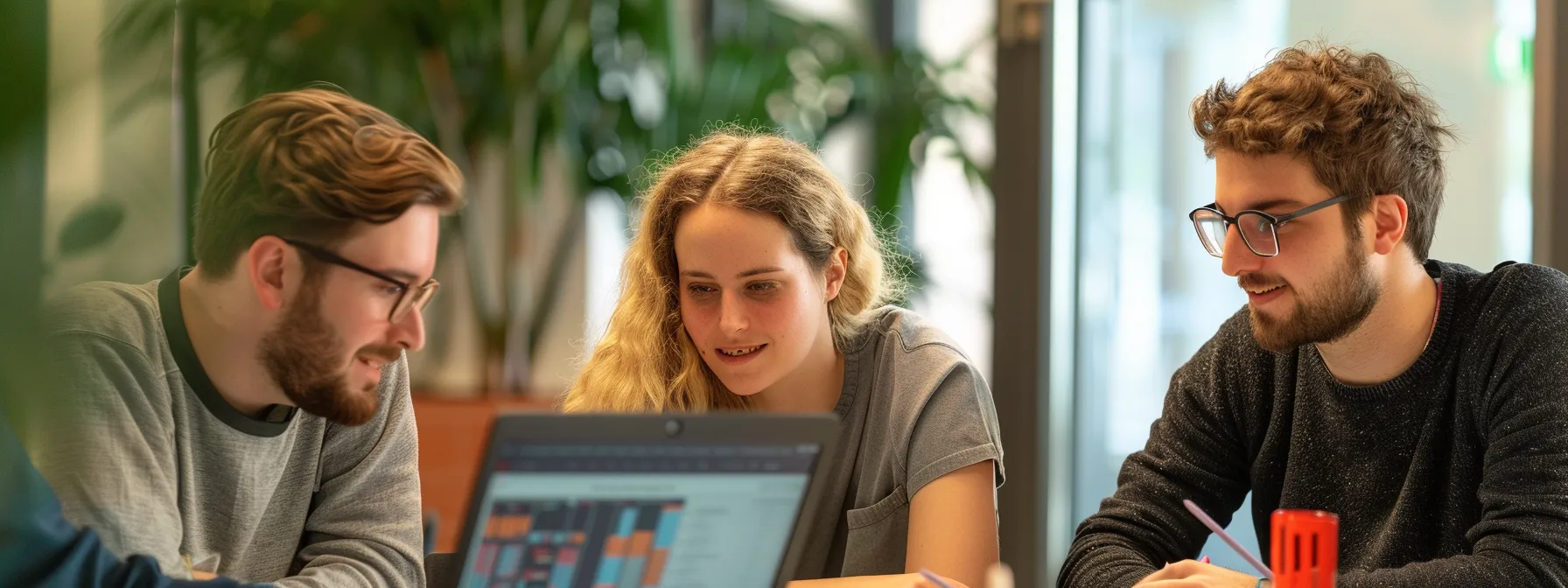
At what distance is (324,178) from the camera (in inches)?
41.4

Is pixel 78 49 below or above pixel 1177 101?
below

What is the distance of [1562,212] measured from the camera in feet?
6.54

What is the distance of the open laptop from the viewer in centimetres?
97

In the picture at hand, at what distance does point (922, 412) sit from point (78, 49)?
1474 millimetres

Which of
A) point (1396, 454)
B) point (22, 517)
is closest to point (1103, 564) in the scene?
point (1396, 454)

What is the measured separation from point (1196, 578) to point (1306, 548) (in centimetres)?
31

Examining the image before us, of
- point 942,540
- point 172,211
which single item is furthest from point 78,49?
point 942,540

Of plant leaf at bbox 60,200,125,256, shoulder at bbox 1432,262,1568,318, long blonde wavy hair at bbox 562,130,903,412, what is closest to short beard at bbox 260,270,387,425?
long blonde wavy hair at bbox 562,130,903,412

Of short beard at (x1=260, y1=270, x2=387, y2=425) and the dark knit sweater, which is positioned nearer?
short beard at (x1=260, y1=270, x2=387, y2=425)

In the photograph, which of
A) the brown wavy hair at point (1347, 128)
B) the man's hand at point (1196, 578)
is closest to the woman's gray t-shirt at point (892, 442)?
the man's hand at point (1196, 578)

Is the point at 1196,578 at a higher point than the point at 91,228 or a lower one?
lower

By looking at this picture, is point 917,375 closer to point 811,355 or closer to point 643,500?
point 811,355

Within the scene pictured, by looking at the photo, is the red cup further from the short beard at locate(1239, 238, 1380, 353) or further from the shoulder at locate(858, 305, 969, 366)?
the shoulder at locate(858, 305, 969, 366)

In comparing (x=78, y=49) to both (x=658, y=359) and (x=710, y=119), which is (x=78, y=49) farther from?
(x=710, y=119)
